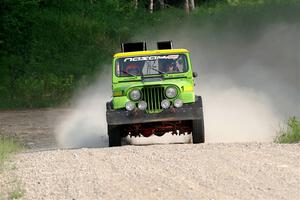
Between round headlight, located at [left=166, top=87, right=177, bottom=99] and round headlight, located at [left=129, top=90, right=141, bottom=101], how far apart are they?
585 millimetres

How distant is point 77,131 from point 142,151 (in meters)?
6.82

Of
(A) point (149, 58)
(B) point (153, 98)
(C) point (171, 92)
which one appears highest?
(A) point (149, 58)

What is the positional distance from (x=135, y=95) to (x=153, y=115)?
583 millimetres

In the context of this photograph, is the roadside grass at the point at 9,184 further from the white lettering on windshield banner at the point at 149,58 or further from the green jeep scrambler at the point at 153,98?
the white lettering on windshield banner at the point at 149,58

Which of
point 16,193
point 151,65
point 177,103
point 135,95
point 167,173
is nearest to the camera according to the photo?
point 16,193

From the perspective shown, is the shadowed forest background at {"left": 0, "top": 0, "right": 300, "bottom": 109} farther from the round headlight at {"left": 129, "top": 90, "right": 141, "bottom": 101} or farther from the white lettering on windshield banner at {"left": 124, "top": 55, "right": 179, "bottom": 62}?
the round headlight at {"left": 129, "top": 90, "right": 141, "bottom": 101}

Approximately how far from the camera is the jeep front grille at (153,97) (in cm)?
1652

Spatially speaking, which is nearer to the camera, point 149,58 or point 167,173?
point 167,173

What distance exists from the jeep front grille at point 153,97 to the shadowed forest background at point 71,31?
20237 millimetres

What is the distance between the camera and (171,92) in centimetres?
1661

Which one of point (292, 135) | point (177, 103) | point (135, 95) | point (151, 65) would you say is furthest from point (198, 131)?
point (151, 65)

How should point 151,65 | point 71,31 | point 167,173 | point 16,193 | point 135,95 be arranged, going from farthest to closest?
point 71,31 → point 151,65 → point 135,95 → point 167,173 → point 16,193

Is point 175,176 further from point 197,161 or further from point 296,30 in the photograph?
point 296,30

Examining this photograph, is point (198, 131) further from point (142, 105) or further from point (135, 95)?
point (135, 95)
